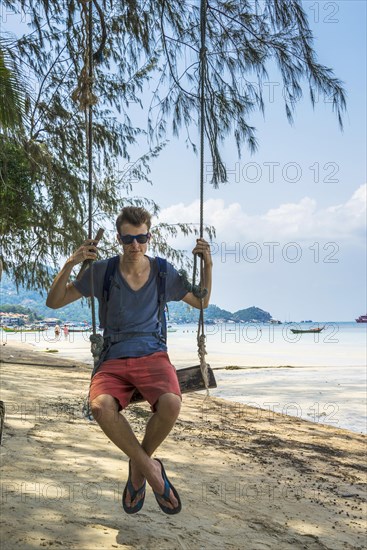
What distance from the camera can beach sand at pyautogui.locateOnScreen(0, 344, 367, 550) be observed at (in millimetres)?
5738

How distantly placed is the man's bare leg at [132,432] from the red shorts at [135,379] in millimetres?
46

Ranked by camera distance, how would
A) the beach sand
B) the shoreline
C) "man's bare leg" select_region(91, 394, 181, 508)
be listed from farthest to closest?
1. the shoreline
2. the beach sand
3. "man's bare leg" select_region(91, 394, 181, 508)

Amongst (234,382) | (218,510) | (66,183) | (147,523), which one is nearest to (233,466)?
(218,510)

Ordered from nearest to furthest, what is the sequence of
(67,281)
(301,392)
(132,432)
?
(132,432), (67,281), (301,392)

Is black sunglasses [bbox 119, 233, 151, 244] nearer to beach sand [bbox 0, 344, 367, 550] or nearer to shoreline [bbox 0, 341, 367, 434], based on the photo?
beach sand [bbox 0, 344, 367, 550]

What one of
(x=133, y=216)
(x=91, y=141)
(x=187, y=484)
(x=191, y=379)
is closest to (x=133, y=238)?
(x=133, y=216)

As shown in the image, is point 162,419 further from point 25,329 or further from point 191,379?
point 25,329

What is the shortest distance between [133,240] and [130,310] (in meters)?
0.36

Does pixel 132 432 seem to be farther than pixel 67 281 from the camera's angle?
No

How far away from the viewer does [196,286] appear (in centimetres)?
374

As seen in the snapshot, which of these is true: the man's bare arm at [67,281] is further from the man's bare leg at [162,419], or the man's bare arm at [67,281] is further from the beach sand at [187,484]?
the beach sand at [187,484]

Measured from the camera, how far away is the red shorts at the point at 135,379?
336 cm

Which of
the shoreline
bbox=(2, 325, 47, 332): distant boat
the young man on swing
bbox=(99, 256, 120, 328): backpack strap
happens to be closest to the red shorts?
the young man on swing

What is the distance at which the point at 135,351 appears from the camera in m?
3.48
